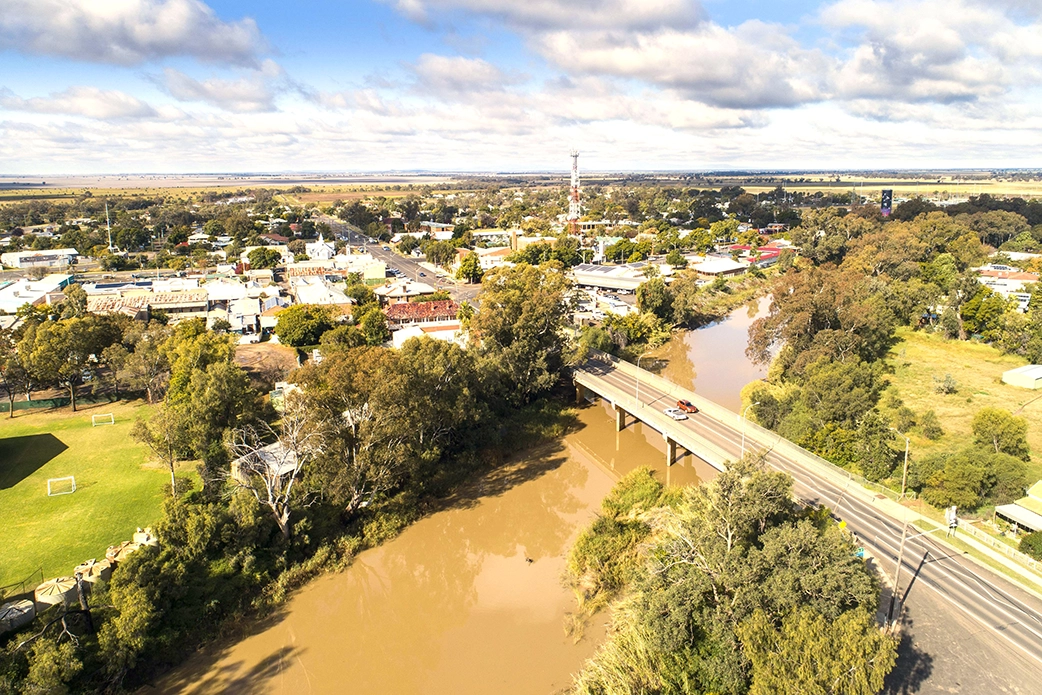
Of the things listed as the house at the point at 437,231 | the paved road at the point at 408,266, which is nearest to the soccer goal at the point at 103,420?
the paved road at the point at 408,266

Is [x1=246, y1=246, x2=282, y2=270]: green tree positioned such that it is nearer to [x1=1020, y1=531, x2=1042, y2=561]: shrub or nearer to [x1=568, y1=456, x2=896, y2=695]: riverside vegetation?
[x1=568, y1=456, x2=896, y2=695]: riverside vegetation

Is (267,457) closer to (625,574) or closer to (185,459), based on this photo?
(185,459)

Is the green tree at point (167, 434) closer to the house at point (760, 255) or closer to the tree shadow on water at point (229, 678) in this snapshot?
the tree shadow on water at point (229, 678)

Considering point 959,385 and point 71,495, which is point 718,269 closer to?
point 959,385

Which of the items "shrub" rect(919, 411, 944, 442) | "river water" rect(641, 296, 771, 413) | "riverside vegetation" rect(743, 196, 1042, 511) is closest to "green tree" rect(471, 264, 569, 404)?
"river water" rect(641, 296, 771, 413)

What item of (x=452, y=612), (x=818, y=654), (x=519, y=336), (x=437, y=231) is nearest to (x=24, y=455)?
(x=452, y=612)

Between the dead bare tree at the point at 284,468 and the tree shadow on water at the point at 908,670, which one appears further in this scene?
the dead bare tree at the point at 284,468
